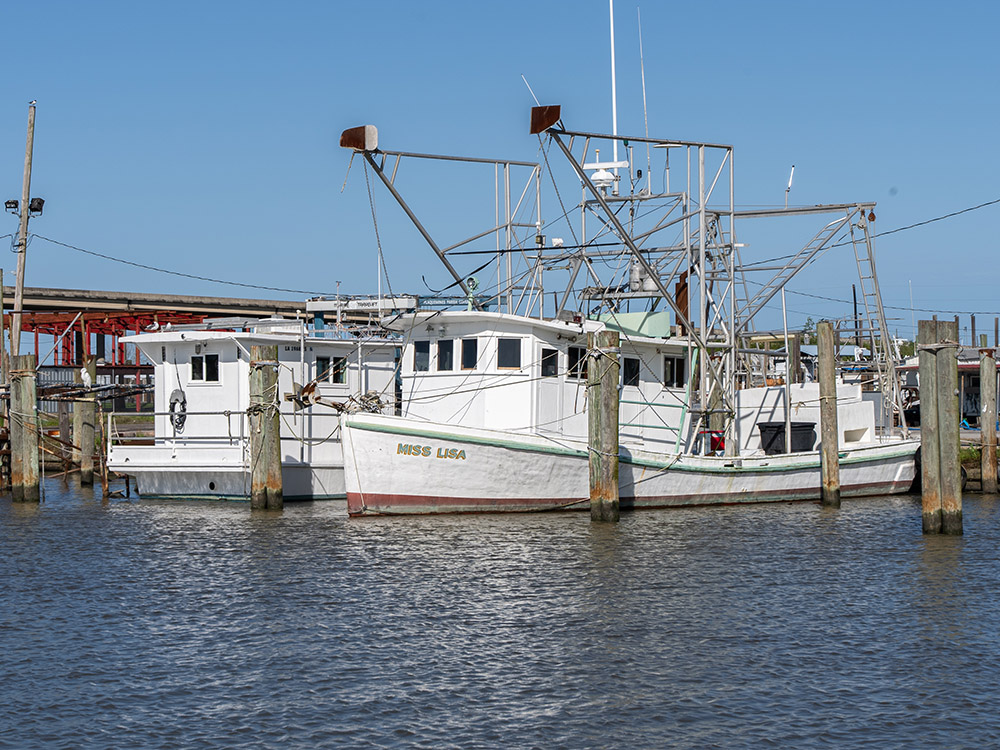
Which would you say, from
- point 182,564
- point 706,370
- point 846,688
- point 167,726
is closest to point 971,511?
point 706,370

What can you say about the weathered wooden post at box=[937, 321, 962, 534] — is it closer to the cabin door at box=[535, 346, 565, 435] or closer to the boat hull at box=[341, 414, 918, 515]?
the boat hull at box=[341, 414, 918, 515]

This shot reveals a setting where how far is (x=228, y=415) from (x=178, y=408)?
2422 mm

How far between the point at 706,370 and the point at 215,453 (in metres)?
10.8

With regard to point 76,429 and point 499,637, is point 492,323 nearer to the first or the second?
point 499,637

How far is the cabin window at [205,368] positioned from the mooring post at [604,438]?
9.70 m

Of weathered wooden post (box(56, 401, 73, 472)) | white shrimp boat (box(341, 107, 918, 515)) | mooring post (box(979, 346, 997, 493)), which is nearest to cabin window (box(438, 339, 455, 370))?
white shrimp boat (box(341, 107, 918, 515))

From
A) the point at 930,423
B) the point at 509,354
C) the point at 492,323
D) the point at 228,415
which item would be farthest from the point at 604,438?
the point at 228,415

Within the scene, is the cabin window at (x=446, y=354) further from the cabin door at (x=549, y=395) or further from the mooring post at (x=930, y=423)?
the mooring post at (x=930, y=423)

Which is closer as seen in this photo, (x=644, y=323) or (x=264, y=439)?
(x=264, y=439)

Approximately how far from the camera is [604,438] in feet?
65.7

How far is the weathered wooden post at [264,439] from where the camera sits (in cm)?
2242

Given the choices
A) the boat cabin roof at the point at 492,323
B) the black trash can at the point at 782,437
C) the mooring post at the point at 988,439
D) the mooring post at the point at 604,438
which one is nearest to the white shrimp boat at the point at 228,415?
the boat cabin roof at the point at 492,323

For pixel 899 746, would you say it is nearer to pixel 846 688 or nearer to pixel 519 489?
pixel 846 688

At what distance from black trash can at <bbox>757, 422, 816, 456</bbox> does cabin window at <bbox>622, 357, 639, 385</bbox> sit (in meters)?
3.87
